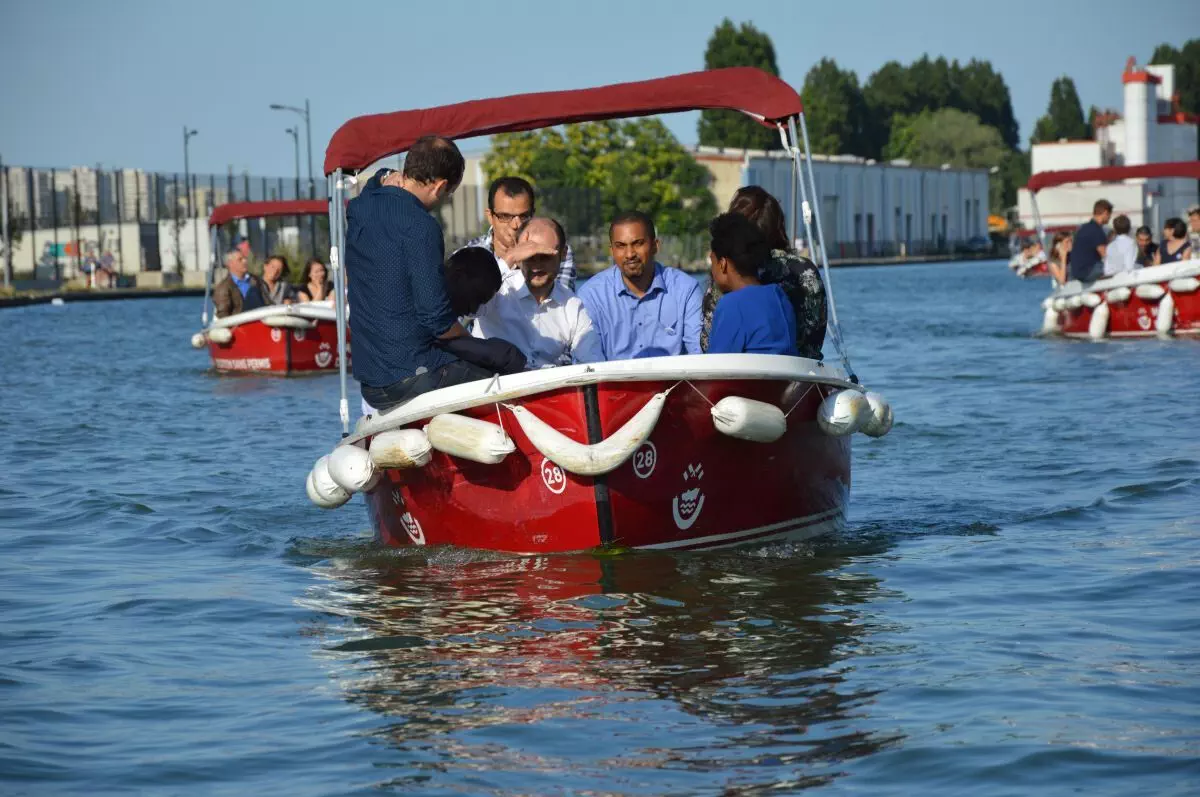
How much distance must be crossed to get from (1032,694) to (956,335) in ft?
83.6

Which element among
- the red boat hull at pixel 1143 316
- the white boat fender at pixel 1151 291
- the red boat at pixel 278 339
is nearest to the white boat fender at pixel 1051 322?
the red boat hull at pixel 1143 316

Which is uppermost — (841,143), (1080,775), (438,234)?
(841,143)

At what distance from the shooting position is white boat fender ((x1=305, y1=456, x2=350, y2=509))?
338 inches

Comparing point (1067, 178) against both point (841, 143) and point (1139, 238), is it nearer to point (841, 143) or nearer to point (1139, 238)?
point (1139, 238)

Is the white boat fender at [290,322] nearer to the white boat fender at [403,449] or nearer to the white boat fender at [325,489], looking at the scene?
the white boat fender at [325,489]

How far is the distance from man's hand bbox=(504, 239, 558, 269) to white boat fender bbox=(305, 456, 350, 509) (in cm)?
137

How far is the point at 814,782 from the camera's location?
5.06 meters

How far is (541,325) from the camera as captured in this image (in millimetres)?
8492

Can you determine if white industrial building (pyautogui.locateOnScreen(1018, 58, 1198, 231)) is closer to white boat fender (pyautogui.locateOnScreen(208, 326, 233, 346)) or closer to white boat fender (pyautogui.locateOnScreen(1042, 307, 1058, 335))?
white boat fender (pyautogui.locateOnScreen(1042, 307, 1058, 335))

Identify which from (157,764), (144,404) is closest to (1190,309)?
(144,404)

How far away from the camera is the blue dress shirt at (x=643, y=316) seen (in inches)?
356

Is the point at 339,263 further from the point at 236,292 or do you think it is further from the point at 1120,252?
the point at 1120,252

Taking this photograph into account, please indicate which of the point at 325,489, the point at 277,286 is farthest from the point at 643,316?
the point at 277,286

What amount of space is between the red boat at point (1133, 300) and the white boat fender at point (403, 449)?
55.2ft
